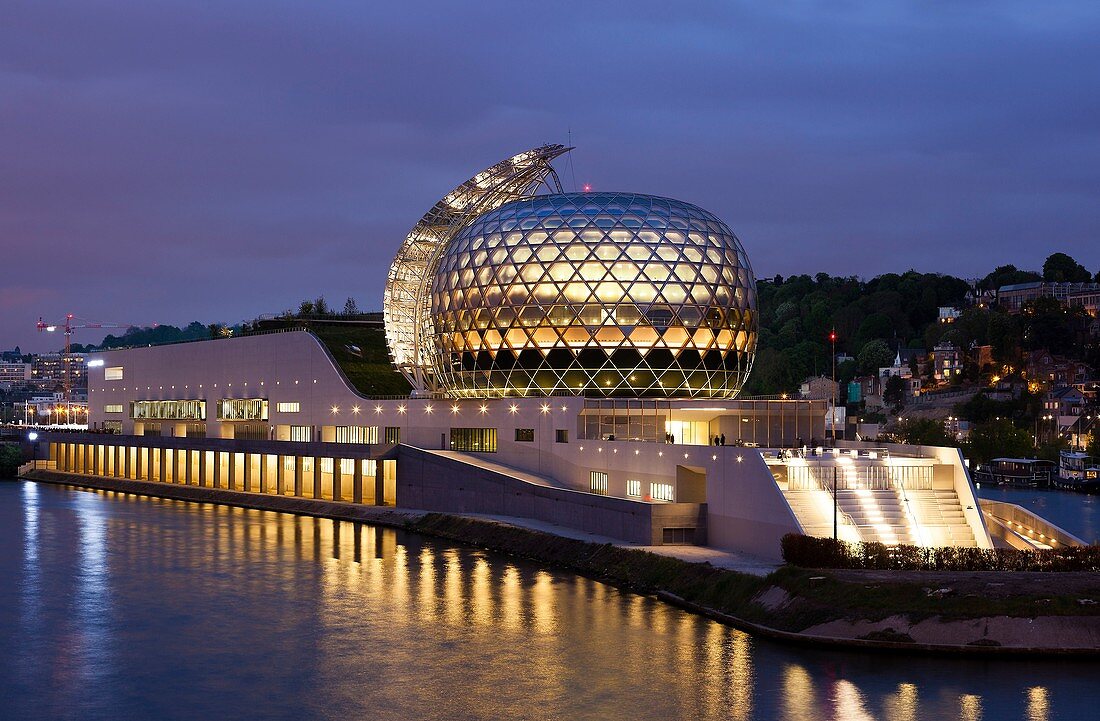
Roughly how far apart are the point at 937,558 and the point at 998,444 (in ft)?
434

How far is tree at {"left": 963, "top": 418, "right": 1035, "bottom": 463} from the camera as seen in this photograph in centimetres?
18050

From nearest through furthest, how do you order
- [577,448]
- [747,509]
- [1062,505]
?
[747,509] → [577,448] → [1062,505]

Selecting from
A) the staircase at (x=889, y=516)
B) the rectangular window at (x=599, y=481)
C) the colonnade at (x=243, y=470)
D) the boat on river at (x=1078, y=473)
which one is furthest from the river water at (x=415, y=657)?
the boat on river at (x=1078, y=473)

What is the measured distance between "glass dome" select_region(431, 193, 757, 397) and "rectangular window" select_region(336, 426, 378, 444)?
13.0 m

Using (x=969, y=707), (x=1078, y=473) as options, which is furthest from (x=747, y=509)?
(x=1078, y=473)

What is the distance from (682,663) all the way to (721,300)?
61.3 m

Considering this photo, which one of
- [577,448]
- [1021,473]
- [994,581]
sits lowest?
[1021,473]

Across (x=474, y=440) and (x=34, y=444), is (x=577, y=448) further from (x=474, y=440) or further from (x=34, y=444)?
(x=34, y=444)

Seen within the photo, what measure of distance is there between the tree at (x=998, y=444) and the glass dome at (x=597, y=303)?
85.5 m

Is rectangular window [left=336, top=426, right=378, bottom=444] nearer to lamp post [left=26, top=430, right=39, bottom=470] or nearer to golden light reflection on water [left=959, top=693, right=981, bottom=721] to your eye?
lamp post [left=26, top=430, right=39, bottom=470]

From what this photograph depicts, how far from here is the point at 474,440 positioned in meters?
108

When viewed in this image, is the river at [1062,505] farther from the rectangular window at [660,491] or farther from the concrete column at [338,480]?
the concrete column at [338,480]

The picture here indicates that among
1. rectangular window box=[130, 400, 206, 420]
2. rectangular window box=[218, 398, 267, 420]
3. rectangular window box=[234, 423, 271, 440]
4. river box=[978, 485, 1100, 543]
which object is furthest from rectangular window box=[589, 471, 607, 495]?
rectangular window box=[130, 400, 206, 420]

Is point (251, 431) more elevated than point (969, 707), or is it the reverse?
point (251, 431)
